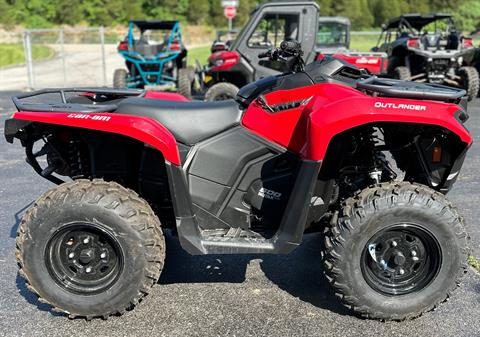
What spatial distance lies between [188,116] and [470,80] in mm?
10567

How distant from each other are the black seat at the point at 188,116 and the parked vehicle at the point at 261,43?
267 inches

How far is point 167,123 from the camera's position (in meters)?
3.10

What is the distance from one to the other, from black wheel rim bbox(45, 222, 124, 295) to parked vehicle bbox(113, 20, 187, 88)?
1045 centimetres

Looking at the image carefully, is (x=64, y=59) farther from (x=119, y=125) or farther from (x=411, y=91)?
(x=411, y=91)

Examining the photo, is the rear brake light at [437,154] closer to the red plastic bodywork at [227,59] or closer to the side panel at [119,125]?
the side panel at [119,125]

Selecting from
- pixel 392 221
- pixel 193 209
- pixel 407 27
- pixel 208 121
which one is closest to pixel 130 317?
pixel 193 209

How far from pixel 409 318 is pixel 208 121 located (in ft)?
5.48

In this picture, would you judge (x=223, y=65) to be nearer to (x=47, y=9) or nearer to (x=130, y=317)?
(x=130, y=317)

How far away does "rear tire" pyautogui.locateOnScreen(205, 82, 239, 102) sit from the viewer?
32.9ft

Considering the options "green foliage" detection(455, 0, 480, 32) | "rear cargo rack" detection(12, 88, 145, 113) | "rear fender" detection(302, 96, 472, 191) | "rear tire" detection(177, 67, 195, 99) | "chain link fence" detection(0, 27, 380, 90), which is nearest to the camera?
"rear fender" detection(302, 96, 472, 191)

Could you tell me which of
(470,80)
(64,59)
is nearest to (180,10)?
(64,59)

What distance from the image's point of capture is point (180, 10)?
236 feet

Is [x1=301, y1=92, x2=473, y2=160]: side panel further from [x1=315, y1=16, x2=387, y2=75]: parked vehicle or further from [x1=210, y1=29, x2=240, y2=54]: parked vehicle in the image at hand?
[x1=210, y1=29, x2=240, y2=54]: parked vehicle

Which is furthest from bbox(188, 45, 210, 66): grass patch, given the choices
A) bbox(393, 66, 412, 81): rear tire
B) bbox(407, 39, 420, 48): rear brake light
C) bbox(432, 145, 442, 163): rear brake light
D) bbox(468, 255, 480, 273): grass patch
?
bbox(432, 145, 442, 163): rear brake light
